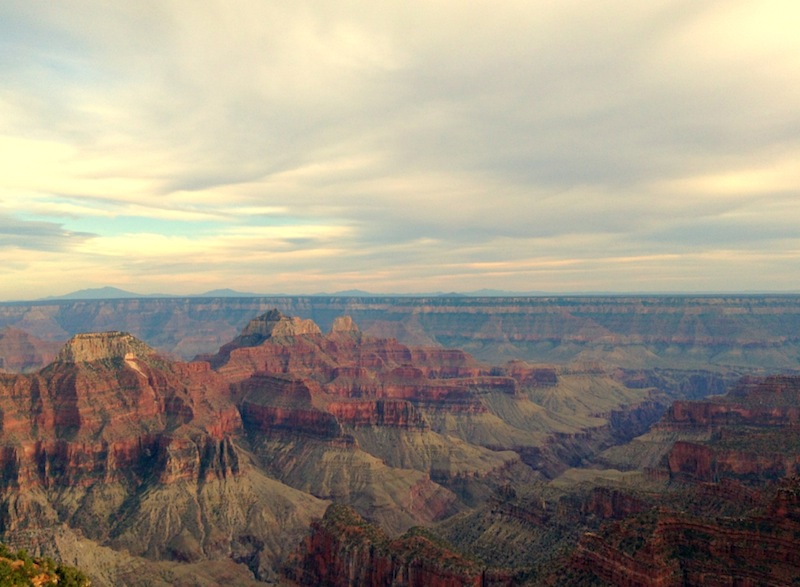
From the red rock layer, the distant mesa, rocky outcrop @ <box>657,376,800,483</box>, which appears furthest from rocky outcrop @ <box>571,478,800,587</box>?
the distant mesa

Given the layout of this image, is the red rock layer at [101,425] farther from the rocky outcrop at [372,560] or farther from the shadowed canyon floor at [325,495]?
the rocky outcrop at [372,560]

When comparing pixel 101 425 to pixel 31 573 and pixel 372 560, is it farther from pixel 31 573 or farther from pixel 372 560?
pixel 31 573

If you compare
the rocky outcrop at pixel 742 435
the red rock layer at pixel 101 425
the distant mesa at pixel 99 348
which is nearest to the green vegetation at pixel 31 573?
the rocky outcrop at pixel 742 435

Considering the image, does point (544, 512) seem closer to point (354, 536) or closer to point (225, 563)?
point (354, 536)

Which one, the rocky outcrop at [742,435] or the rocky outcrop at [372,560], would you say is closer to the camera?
the rocky outcrop at [372,560]

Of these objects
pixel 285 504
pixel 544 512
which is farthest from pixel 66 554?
pixel 544 512

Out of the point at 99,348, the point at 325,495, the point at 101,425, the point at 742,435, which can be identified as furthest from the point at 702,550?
the point at 99,348
